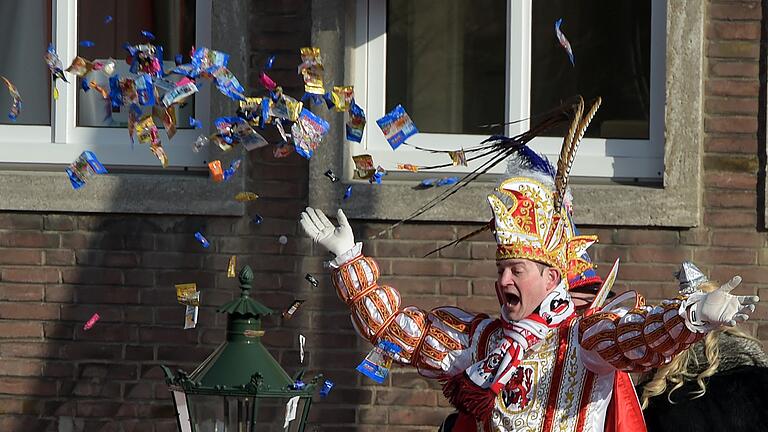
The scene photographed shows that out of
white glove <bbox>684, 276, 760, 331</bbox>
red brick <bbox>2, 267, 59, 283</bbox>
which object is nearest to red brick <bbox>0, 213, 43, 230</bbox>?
red brick <bbox>2, 267, 59, 283</bbox>

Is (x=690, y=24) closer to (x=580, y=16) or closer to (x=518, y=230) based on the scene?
(x=580, y=16)

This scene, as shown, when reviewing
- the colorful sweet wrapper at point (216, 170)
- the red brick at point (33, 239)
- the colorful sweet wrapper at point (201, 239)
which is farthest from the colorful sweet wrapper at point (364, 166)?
the red brick at point (33, 239)

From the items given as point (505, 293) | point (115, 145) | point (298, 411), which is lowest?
point (298, 411)

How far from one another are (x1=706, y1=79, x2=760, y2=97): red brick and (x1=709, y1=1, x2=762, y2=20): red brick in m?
0.28

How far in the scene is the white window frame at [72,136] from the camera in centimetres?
659

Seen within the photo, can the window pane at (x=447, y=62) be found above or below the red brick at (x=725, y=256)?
above

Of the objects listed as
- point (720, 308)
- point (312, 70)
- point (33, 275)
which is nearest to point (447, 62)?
point (312, 70)

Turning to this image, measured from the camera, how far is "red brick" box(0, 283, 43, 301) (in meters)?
6.55

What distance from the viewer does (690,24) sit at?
6.32 m

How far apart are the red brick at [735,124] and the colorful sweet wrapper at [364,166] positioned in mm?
1517

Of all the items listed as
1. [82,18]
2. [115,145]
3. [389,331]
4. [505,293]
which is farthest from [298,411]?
[82,18]

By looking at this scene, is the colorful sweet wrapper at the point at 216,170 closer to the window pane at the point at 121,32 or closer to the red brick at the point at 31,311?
the window pane at the point at 121,32

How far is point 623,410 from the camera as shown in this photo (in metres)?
4.61

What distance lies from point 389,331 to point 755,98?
243 cm
